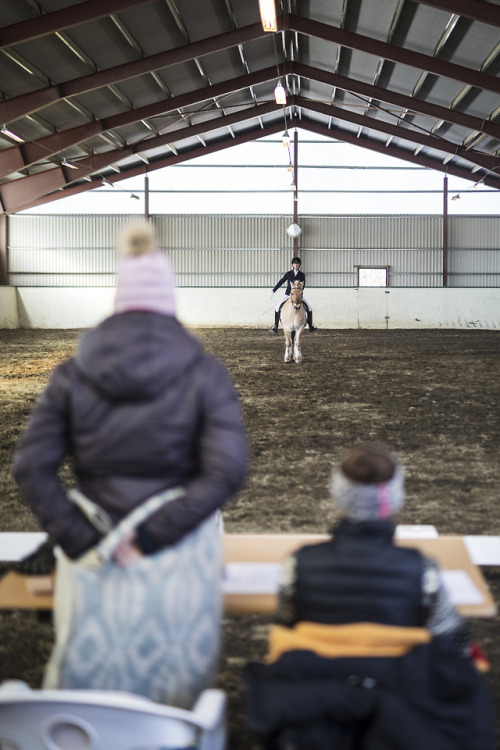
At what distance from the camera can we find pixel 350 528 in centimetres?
196

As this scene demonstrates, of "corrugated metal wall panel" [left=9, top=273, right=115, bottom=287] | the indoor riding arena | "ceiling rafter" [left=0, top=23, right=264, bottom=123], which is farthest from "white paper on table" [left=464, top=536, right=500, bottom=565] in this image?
"corrugated metal wall panel" [left=9, top=273, right=115, bottom=287]

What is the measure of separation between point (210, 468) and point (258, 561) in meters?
0.88

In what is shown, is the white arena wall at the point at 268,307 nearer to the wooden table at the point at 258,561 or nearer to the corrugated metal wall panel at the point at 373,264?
the corrugated metal wall panel at the point at 373,264

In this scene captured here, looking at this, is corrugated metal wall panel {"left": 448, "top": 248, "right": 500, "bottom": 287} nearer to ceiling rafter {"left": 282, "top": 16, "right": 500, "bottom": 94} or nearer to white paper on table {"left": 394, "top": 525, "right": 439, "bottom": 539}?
ceiling rafter {"left": 282, "top": 16, "right": 500, "bottom": 94}

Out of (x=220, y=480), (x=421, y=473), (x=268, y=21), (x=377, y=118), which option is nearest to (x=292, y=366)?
(x=268, y=21)

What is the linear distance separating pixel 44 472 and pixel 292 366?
38.1ft

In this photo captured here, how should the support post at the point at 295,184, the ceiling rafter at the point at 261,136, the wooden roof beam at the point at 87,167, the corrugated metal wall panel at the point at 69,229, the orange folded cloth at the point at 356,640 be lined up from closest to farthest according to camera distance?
the orange folded cloth at the point at 356,640
the wooden roof beam at the point at 87,167
the ceiling rafter at the point at 261,136
the support post at the point at 295,184
the corrugated metal wall panel at the point at 69,229

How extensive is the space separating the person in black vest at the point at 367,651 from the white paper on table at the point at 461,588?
0.32 meters

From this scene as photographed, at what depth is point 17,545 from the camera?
370 cm

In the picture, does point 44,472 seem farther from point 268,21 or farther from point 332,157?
point 332,157

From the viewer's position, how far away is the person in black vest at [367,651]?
1709 mm

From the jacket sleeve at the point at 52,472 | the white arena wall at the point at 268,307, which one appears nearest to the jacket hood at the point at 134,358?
the jacket sleeve at the point at 52,472

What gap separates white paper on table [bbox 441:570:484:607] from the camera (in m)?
2.26

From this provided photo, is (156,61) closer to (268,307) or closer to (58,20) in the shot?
(58,20)
